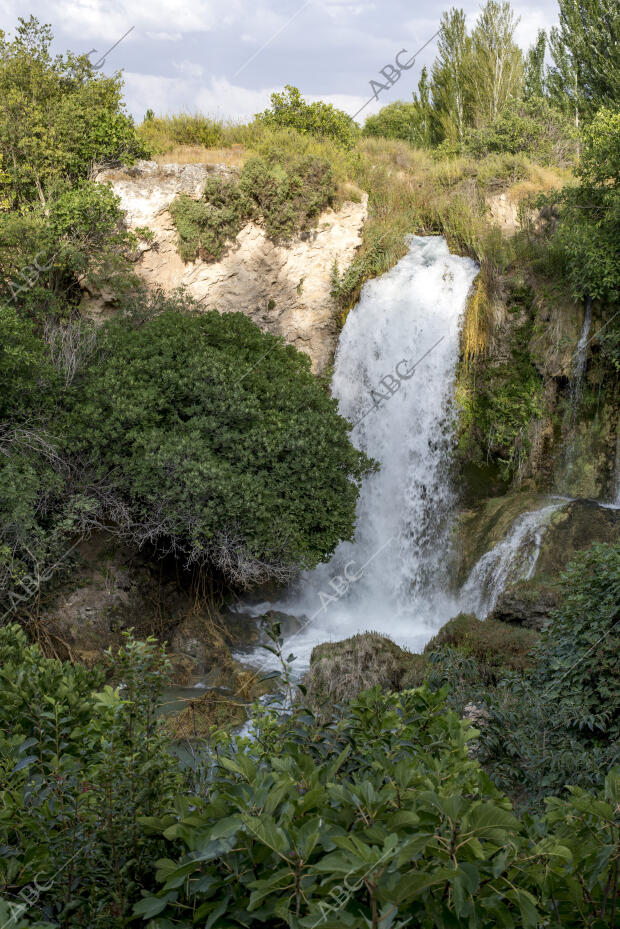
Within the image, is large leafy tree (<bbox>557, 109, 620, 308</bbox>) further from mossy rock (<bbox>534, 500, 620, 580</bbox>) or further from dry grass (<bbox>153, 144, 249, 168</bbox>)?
dry grass (<bbox>153, 144, 249, 168</bbox>)

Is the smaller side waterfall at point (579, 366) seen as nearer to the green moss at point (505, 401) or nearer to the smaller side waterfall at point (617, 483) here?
the green moss at point (505, 401)

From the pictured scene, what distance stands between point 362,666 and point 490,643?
158 cm

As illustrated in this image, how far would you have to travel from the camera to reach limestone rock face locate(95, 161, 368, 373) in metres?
16.9

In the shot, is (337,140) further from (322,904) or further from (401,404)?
(322,904)

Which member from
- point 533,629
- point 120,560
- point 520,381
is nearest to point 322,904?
point 533,629

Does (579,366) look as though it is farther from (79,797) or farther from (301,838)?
(301,838)

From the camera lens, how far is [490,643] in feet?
28.6

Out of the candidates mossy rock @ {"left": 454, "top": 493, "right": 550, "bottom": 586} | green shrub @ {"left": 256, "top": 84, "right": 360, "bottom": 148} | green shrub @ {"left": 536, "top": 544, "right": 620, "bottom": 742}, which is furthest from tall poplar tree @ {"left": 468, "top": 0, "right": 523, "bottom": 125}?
green shrub @ {"left": 536, "top": 544, "right": 620, "bottom": 742}

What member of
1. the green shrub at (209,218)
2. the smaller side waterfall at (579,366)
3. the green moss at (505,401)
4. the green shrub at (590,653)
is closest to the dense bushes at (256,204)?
the green shrub at (209,218)

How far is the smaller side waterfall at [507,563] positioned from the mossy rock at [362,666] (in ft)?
8.80

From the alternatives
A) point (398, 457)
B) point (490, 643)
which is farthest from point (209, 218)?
point (490, 643)

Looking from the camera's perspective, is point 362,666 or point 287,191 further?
point 287,191

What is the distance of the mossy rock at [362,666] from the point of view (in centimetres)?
841

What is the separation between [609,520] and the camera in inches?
419
